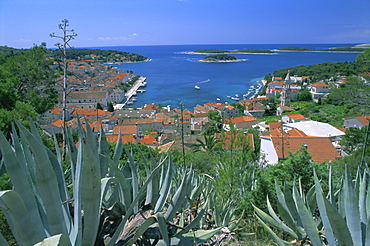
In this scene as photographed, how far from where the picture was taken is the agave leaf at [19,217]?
4.06 ft

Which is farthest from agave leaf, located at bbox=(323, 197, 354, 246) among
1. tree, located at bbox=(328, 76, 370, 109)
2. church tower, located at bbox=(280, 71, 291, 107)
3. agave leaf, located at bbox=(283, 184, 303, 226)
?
church tower, located at bbox=(280, 71, 291, 107)

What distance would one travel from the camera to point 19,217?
1.29m

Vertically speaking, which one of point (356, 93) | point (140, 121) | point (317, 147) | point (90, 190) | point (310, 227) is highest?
point (90, 190)

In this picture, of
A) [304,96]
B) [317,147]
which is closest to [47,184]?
[317,147]

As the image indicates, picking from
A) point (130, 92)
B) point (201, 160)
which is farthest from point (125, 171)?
point (130, 92)

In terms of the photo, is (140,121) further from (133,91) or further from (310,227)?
(310,227)

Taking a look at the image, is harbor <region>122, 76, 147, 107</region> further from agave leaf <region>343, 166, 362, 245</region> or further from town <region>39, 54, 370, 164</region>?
agave leaf <region>343, 166, 362, 245</region>

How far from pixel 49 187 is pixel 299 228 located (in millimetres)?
2289

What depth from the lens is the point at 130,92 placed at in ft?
193

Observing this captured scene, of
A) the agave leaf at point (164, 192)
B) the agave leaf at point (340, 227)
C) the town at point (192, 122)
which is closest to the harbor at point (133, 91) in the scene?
the town at point (192, 122)

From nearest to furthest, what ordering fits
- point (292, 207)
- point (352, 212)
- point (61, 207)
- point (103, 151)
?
point (61, 207) < point (352, 212) < point (103, 151) < point (292, 207)

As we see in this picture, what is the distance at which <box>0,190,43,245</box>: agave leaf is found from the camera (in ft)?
4.06

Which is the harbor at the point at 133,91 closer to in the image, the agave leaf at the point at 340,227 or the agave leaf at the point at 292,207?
the agave leaf at the point at 292,207

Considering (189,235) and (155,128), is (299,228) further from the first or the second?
(155,128)
